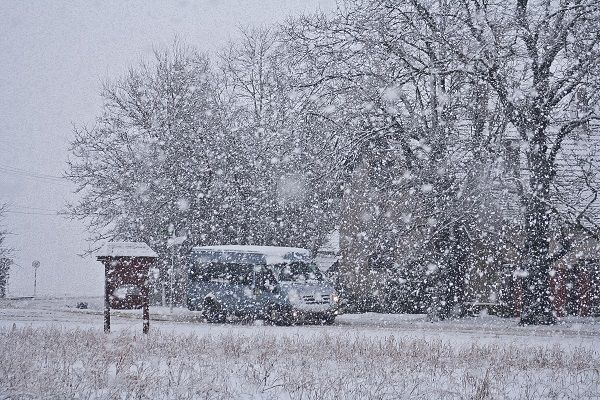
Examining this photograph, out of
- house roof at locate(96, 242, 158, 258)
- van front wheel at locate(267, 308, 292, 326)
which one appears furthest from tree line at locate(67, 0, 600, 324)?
house roof at locate(96, 242, 158, 258)

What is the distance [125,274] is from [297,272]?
25.9 feet

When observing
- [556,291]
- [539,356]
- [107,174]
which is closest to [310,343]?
[539,356]

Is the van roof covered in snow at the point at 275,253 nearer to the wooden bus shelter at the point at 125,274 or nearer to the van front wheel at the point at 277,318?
the van front wheel at the point at 277,318

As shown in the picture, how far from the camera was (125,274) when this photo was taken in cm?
1517

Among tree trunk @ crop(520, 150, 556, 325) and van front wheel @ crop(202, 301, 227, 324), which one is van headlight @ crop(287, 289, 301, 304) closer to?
van front wheel @ crop(202, 301, 227, 324)

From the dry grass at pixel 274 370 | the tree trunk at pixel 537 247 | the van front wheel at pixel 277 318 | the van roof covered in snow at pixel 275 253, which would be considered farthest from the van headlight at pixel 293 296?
the dry grass at pixel 274 370

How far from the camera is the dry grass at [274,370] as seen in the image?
7.09 m

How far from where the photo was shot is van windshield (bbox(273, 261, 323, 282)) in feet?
71.5

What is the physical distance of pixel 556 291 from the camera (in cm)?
2725

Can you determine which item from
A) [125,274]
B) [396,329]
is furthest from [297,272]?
[125,274]

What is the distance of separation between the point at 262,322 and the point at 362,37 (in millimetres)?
8971

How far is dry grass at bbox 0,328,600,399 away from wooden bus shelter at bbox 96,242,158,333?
2894 mm

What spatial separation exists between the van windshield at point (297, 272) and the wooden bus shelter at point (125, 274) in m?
6.89

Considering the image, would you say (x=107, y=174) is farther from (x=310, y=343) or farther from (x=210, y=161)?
(x=310, y=343)
